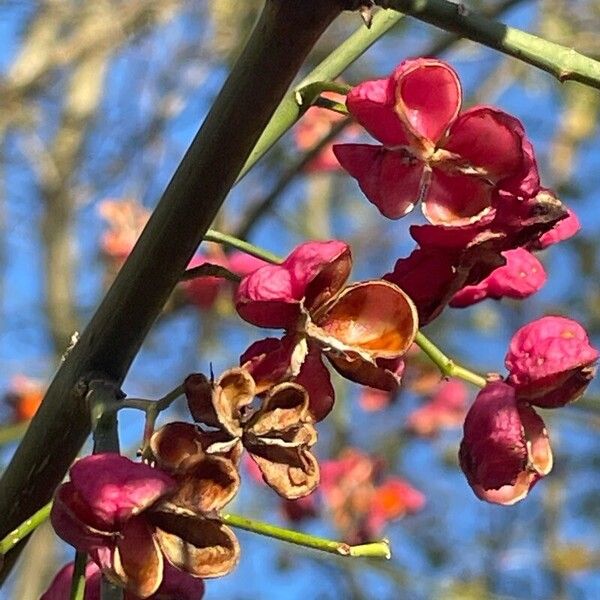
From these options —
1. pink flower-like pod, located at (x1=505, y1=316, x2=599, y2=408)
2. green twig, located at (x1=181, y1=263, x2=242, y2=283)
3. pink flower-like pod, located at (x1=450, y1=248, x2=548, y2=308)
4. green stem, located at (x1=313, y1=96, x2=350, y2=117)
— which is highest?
green stem, located at (x1=313, y1=96, x2=350, y2=117)

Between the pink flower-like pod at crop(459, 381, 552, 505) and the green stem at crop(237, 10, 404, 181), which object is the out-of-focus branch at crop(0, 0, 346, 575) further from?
the pink flower-like pod at crop(459, 381, 552, 505)

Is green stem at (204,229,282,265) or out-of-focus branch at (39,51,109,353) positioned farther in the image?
out-of-focus branch at (39,51,109,353)

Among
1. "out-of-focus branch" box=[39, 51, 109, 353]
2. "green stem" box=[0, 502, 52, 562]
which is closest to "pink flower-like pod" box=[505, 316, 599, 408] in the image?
"green stem" box=[0, 502, 52, 562]

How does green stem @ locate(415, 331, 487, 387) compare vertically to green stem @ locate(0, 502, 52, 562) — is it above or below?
above

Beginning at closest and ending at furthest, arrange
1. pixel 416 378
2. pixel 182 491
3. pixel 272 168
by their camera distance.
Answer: pixel 182 491
pixel 416 378
pixel 272 168

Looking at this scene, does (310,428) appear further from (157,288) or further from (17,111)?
(17,111)

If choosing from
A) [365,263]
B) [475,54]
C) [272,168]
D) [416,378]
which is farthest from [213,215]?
[365,263]
